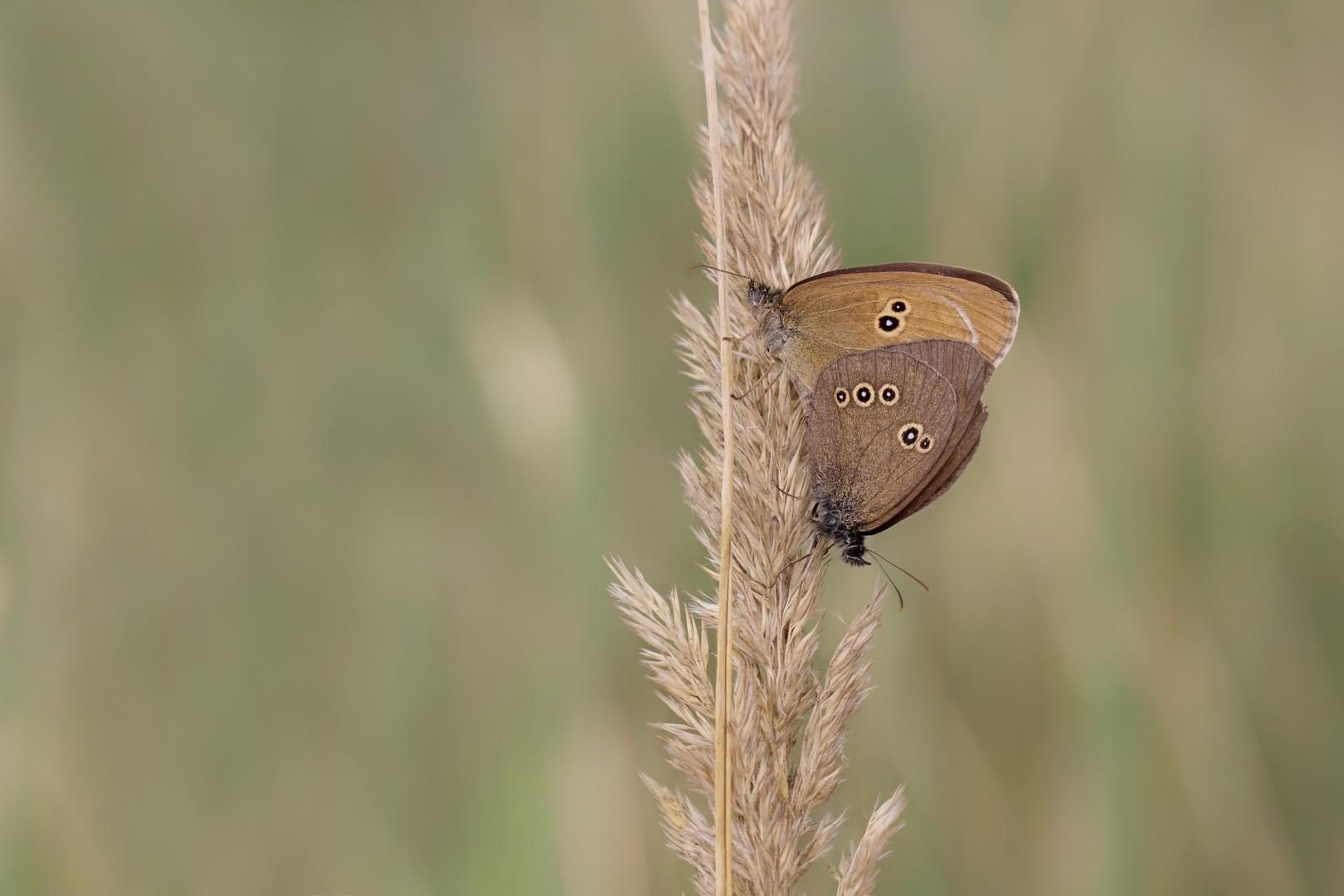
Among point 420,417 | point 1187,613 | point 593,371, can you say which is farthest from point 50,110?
point 1187,613

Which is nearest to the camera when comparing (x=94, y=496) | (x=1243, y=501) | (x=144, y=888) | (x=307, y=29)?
(x=144, y=888)

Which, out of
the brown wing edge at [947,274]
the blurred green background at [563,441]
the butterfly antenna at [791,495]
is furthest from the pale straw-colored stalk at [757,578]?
the blurred green background at [563,441]

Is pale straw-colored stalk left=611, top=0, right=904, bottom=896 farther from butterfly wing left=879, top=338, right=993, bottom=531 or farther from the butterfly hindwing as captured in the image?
butterfly wing left=879, top=338, right=993, bottom=531

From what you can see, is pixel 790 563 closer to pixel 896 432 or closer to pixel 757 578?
pixel 757 578

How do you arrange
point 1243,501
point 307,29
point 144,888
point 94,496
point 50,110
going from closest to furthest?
point 144,888 → point 1243,501 → point 94,496 → point 50,110 → point 307,29

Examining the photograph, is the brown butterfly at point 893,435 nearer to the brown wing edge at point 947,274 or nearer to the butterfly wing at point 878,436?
the butterfly wing at point 878,436

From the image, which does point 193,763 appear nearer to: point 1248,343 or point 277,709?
point 277,709
